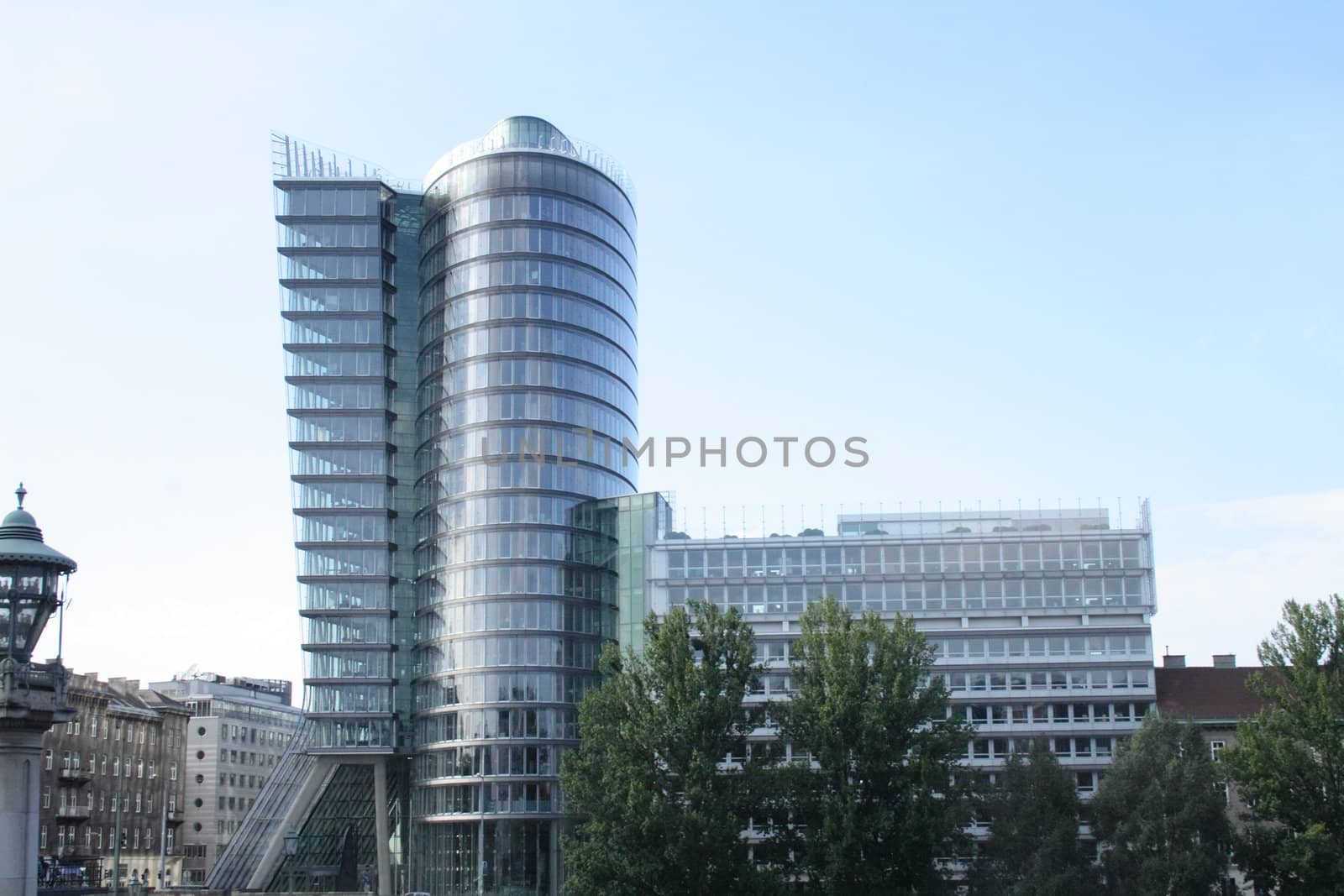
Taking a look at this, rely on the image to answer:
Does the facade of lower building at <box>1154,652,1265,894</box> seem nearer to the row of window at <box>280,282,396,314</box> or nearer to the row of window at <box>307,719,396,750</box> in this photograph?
the row of window at <box>307,719,396,750</box>

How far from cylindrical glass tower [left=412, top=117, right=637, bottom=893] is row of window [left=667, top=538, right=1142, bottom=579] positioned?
36.7 ft

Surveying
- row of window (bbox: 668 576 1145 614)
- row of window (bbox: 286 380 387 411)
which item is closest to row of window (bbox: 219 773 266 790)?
row of window (bbox: 286 380 387 411)

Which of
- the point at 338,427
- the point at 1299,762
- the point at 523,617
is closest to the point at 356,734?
the point at 523,617

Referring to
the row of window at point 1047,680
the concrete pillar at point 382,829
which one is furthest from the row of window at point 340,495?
the row of window at point 1047,680

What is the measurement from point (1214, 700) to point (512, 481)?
2115 inches

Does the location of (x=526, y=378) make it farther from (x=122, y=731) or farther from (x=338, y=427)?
(x=122, y=731)

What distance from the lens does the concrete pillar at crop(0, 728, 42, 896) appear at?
36656mm

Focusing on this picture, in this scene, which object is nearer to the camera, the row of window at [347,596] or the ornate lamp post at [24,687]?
the ornate lamp post at [24,687]

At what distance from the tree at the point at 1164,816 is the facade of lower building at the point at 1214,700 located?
65.8ft

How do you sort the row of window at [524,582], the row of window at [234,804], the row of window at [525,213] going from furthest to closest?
the row of window at [234,804], the row of window at [525,213], the row of window at [524,582]

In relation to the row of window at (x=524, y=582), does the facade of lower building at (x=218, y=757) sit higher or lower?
lower

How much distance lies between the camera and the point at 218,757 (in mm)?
156000

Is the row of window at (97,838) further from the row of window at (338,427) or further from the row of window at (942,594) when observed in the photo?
the row of window at (942,594)

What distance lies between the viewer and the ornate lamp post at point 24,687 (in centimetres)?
3678
